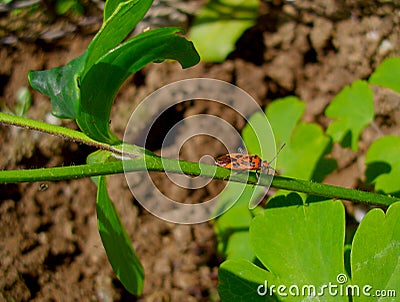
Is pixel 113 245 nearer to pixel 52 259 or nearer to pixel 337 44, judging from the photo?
pixel 52 259

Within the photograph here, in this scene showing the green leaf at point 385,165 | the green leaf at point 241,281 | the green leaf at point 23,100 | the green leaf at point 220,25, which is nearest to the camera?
the green leaf at point 241,281

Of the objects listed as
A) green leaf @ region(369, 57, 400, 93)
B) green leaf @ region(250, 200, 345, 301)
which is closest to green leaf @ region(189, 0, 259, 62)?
green leaf @ region(369, 57, 400, 93)

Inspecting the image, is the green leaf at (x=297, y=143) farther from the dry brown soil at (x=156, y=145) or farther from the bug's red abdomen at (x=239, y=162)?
the bug's red abdomen at (x=239, y=162)

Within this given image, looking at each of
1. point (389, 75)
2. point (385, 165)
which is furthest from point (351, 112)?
point (385, 165)

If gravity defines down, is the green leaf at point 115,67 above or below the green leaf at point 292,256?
above

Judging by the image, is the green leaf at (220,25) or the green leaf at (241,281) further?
the green leaf at (220,25)

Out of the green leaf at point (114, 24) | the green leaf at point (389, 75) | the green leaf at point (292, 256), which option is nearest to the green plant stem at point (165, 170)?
the green leaf at point (292, 256)

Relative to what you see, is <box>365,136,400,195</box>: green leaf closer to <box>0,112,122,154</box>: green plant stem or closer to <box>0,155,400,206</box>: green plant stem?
<box>0,155,400,206</box>: green plant stem

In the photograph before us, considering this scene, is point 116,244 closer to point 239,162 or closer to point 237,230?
point 239,162

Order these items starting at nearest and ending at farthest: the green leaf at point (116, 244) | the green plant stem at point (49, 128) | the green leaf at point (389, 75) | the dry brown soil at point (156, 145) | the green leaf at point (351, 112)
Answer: the green plant stem at point (49, 128) < the green leaf at point (116, 244) < the green leaf at point (389, 75) < the green leaf at point (351, 112) < the dry brown soil at point (156, 145)
